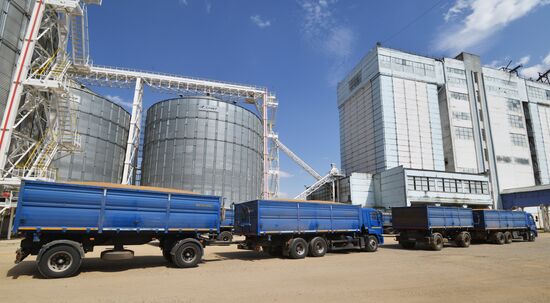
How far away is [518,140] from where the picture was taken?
6209cm

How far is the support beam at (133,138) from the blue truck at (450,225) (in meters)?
30.3

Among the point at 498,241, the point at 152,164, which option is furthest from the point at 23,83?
the point at 498,241

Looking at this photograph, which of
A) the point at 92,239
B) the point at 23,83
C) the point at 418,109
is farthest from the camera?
the point at 418,109

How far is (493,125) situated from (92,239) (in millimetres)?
69045

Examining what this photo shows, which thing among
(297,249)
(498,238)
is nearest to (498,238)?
(498,238)

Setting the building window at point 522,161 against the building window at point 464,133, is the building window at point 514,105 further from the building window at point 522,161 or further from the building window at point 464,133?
the building window at point 464,133

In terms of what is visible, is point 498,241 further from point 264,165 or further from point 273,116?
point 273,116

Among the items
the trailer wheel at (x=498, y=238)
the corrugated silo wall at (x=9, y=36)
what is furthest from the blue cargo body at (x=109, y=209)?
the trailer wheel at (x=498, y=238)

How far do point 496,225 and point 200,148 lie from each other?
29974 mm

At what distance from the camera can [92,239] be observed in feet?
38.0

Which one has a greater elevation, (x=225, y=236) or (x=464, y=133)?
(x=464, y=133)

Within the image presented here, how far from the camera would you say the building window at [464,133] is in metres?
58.2

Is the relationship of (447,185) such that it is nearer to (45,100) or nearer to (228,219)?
(228,219)

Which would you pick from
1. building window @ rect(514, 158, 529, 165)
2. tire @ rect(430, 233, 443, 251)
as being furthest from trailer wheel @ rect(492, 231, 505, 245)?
building window @ rect(514, 158, 529, 165)
